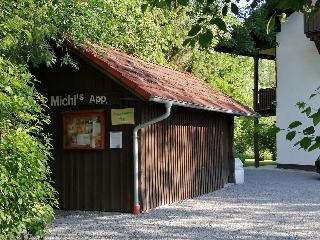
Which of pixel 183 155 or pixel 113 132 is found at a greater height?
pixel 113 132

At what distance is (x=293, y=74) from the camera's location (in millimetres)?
20891

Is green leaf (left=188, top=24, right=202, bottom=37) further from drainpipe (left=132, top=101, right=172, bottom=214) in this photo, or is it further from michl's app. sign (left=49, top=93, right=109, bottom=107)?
michl's app. sign (left=49, top=93, right=109, bottom=107)

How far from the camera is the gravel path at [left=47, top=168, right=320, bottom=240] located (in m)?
7.29

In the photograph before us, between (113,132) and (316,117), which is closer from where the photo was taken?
(316,117)

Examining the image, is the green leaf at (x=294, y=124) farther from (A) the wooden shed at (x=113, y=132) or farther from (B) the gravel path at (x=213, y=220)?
(A) the wooden shed at (x=113, y=132)

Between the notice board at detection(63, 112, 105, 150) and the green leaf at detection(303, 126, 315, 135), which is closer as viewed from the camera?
the green leaf at detection(303, 126, 315, 135)

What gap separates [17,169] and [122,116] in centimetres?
496

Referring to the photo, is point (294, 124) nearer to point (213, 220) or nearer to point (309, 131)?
point (309, 131)

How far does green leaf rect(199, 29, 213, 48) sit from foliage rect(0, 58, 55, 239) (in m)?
2.63

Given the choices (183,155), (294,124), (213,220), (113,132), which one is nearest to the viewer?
(294,124)

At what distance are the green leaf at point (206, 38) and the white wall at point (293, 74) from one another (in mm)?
18296

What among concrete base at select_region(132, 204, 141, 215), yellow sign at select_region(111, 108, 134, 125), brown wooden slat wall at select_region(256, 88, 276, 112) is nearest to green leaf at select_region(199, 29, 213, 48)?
yellow sign at select_region(111, 108, 134, 125)

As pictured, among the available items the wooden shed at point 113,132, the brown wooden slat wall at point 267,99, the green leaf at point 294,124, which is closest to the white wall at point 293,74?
the brown wooden slat wall at point 267,99

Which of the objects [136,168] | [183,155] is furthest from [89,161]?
[183,155]
